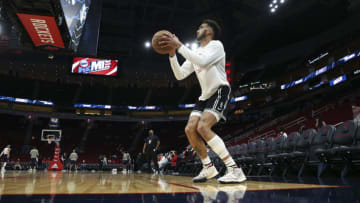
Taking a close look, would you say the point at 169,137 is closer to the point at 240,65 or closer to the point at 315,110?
the point at 240,65

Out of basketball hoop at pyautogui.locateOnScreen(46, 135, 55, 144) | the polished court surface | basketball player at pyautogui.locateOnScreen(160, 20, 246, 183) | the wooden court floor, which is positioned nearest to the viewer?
the polished court surface

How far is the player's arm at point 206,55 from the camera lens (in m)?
2.31

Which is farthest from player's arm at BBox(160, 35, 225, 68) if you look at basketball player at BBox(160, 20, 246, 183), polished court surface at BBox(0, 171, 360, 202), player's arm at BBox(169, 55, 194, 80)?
polished court surface at BBox(0, 171, 360, 202)

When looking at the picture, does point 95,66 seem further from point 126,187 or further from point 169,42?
point 126,187

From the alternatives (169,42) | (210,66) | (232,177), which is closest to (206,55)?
(210,66)

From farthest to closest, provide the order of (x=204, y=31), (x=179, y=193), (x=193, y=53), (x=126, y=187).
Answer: (x=204, y=31)
(x=193, y=53)
(x=126, y=187)
(x=179, y=193)

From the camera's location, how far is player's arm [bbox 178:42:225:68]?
231cm

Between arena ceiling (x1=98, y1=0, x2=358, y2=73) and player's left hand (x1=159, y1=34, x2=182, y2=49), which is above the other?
arena ceiling (x1=98, y1=0, x2=358, y2=73)

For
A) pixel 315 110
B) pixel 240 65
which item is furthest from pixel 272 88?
pixel 315 110

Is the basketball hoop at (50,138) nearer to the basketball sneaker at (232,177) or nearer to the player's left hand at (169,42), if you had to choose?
the player's left hand at (169,42)

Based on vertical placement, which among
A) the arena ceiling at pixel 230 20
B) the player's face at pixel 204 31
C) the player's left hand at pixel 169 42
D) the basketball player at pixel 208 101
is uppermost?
the arena ceiling at pixel 230 20

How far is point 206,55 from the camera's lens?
7.87 ft

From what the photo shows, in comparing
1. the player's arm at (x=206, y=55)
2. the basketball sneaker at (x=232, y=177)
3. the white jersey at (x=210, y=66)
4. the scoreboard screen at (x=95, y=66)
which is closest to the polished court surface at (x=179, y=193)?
the basketball sneaker at (x=232, y=177)

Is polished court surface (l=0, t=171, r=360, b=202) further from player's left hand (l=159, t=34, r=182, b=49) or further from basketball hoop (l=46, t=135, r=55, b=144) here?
basketball hoop (l=46, t=135, r=55, b=144)
